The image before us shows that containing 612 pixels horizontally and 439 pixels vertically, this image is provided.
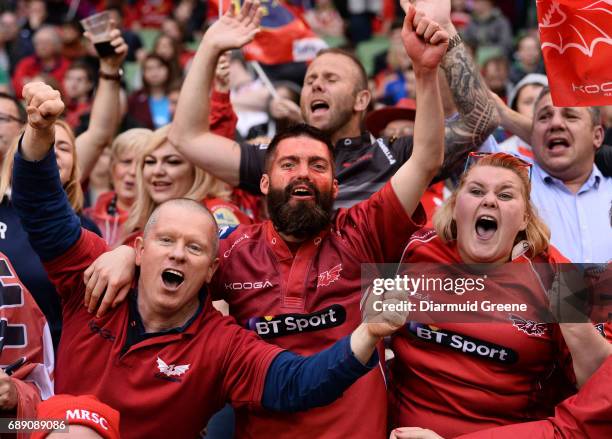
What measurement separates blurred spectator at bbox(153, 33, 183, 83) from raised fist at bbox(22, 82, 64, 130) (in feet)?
21.1

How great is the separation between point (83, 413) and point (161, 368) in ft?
1.56

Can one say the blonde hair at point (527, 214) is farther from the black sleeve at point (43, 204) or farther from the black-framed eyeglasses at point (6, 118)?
the black-framed eyeglasses at point (6, 118)

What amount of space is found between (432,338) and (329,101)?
66.6 inches

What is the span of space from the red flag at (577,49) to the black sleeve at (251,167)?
1468 millimetres

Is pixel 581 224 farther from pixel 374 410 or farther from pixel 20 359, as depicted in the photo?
pixel 20 359

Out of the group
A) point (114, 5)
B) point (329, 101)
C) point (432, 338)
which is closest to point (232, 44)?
Answer: point (329, 101)

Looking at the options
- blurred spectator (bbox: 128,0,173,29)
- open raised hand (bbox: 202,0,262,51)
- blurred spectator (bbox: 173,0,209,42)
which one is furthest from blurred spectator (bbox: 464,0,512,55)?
open raised hand (bbox: 202,0,262,51)

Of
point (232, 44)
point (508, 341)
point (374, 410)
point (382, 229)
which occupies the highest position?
point (232, 44)

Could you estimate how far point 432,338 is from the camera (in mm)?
4008

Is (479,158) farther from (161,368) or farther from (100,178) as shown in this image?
(100,178)

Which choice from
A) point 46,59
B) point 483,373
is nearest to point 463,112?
point 483,373

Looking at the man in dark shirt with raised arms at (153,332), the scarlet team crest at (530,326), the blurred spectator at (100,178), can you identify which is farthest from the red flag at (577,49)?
the blurred spectator at (100,178)

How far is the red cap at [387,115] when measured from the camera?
6.04m

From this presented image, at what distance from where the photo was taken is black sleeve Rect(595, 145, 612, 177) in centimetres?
546
